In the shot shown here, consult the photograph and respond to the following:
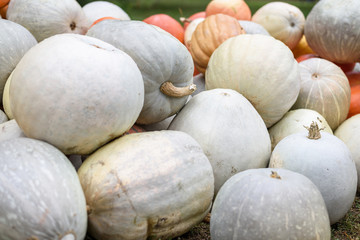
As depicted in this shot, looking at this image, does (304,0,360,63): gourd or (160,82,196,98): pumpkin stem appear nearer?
(160,82,196,98): pumpkin stem

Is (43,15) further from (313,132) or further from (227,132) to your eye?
(313,132)

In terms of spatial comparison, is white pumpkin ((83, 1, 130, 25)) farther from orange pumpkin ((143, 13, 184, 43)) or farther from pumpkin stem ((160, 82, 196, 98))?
pumpkin stem ((160, 82, 196, 98))

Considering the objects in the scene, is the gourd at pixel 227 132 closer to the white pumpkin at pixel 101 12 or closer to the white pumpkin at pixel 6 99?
the white pumpkin at pixel 6 99

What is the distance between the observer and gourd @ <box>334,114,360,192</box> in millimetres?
2576

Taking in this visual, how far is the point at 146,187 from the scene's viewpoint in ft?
5.66

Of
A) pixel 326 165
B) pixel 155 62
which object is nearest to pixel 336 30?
pixel 326 165

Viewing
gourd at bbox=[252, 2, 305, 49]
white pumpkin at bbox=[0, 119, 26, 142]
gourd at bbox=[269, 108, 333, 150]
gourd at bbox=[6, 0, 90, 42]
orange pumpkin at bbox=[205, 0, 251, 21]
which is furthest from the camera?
orange pumpkin at bbox=[205, 0, 251, 21]

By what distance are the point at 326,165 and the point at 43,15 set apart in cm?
210

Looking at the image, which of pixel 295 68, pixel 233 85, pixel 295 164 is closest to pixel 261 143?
pixel 295 164

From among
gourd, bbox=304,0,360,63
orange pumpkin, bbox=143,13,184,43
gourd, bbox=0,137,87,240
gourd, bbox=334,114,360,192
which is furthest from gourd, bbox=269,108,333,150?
orange pumpkin, bbox=143,13,184,43

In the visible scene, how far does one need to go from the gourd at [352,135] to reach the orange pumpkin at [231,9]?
1.87 metres

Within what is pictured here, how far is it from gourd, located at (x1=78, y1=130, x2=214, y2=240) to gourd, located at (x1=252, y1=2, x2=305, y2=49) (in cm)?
241

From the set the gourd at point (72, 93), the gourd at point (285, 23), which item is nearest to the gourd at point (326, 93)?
the gourd at point (285, 23)

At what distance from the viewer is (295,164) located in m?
2.07
